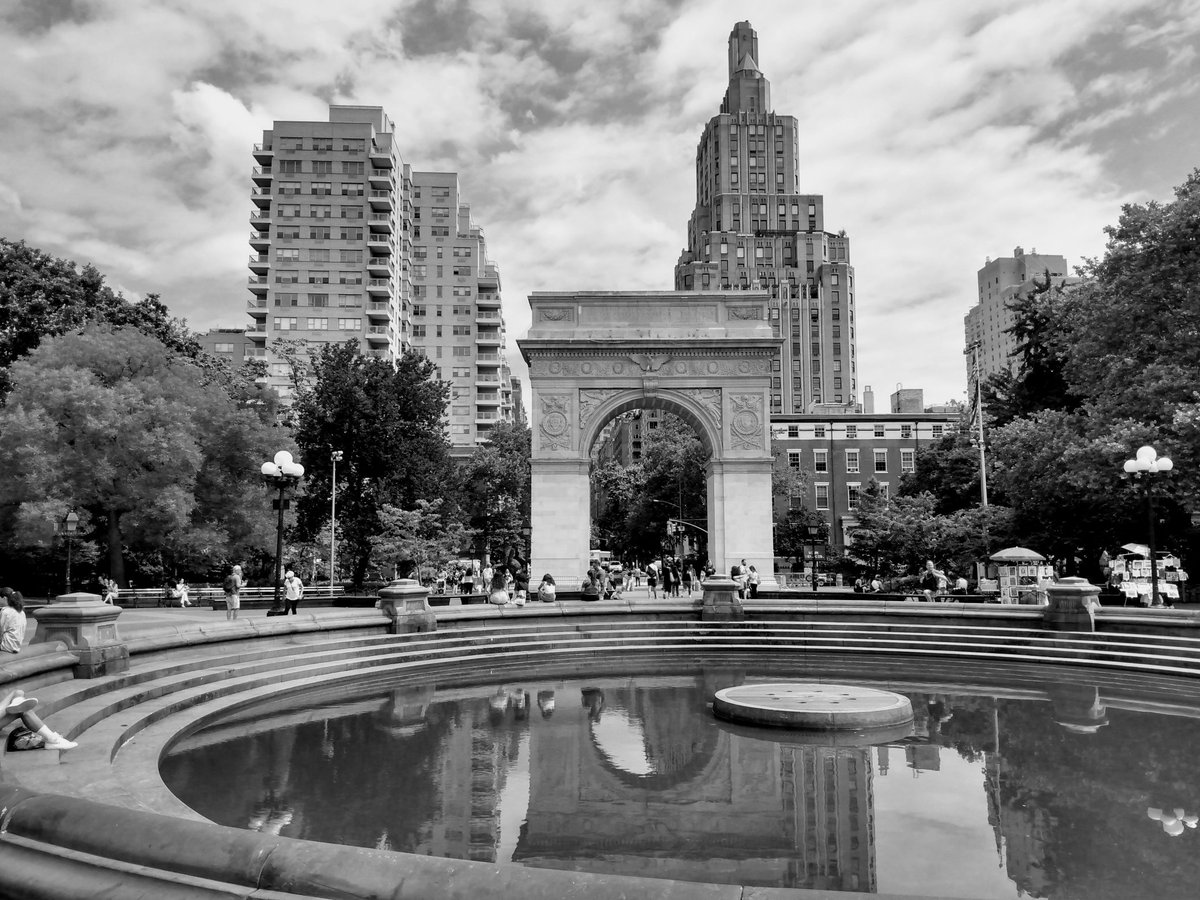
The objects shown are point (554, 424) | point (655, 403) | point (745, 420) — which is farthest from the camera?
point (655, 403)

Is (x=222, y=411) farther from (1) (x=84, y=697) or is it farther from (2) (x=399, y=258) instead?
(2) (x=399, y=258)

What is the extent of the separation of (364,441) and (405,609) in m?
21.8

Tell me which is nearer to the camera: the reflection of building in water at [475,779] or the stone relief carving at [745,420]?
the reflection of building in water at [475,779]

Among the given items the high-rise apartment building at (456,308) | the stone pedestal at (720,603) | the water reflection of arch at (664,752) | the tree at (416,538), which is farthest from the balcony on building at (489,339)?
the water reflection of arch at (664,752)

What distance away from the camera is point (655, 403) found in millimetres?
33375

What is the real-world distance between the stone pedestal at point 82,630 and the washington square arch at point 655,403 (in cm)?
2060

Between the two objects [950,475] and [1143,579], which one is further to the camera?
[950,475]

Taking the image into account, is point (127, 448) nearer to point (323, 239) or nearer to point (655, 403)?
point (655, 403)

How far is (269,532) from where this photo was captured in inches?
1315

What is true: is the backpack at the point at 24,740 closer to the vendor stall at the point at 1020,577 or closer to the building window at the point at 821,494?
the vendor stall at the point at 1020,577

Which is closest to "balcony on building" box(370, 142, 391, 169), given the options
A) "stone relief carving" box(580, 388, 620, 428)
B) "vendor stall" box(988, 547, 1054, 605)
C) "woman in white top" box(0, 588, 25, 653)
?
"stone relief carving" box(580, 388, 620, 428)

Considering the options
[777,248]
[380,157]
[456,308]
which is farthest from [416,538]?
[777,248]

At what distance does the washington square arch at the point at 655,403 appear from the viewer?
106ft

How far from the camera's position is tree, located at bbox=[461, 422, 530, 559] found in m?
54.9
